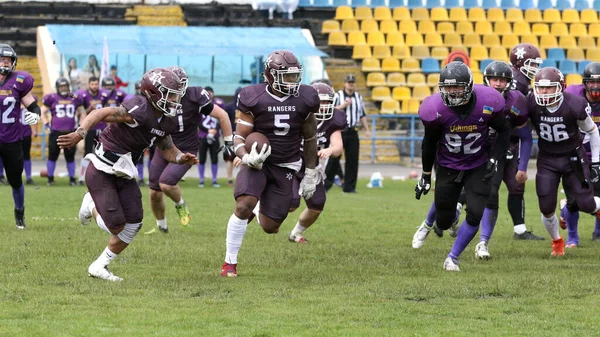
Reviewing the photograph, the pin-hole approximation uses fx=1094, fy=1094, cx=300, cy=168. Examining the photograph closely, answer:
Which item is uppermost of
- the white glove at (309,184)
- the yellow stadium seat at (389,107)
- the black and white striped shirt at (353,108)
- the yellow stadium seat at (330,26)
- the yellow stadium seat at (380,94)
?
the white glove at (309,184)

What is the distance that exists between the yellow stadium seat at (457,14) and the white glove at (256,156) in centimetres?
2148

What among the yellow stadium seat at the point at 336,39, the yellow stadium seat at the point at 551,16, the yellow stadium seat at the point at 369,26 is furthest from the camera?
the yellow stadium seat at the point at 551,16

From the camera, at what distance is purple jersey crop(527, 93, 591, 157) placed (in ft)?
30.1

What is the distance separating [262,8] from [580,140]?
59.8ft

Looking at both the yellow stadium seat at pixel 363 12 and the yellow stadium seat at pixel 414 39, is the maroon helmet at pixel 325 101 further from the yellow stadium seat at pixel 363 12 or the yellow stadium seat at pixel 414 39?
the yellow stadium seat at pixel 363 12

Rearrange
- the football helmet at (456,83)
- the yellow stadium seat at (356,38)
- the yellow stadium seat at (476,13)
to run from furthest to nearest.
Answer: the yellow stadium seat at (476,13) < the yellow stadium seat at (356,38) < the football helmet at (456,83)

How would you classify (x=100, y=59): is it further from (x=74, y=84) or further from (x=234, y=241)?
(x=234, y=241)

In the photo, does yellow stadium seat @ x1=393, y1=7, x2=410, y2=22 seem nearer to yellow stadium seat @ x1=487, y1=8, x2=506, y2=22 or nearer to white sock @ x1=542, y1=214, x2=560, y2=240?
yellow stadium seat @ x1=487, y1=8, x2=506, y2=22

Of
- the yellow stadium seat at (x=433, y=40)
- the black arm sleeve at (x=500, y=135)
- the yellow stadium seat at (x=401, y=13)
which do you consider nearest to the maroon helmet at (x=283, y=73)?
the black arm sleeve at (x=500, y=135)

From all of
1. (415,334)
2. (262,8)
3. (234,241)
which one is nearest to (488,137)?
(234,241)

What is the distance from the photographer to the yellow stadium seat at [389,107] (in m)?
25.4

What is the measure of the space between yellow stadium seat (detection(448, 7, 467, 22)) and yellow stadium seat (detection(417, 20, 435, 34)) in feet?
2.44

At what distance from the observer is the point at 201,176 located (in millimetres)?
18297

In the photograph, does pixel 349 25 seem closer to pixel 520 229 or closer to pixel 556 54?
pixel 556 54
